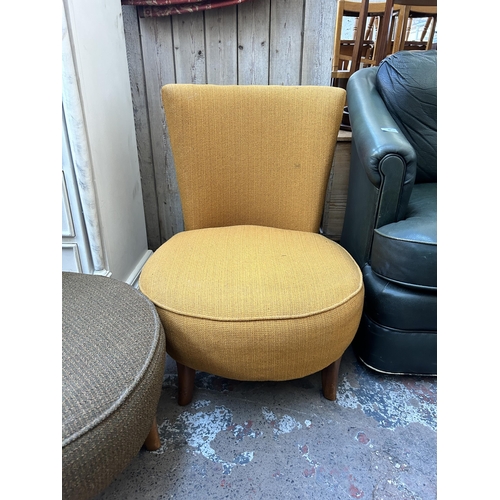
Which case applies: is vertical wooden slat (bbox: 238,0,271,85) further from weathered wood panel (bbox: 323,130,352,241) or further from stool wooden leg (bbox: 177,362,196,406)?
stool wooden leg (bbox: 177,362,196,406)

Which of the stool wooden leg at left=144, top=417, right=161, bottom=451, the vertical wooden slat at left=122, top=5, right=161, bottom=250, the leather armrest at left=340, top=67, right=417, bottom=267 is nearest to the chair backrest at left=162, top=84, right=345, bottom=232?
the leather armrest at left=340, top=67, right=417, bottom=267

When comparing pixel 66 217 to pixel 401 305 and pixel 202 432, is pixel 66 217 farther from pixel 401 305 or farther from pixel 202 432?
pixel 401 305

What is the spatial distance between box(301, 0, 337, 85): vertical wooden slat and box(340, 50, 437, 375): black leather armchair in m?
0.16

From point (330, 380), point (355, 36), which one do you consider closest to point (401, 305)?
point (330, 380)

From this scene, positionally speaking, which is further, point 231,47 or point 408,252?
point 231,47

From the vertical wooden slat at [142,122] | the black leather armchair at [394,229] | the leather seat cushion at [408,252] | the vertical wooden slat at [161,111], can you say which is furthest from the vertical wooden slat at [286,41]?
the leather seat cushion at [408,252]

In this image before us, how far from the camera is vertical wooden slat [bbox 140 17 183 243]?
4.39 feet

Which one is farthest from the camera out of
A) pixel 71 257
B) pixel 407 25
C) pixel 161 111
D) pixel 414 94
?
pixel 407 25

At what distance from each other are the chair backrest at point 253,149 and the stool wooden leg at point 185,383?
18.8 inches

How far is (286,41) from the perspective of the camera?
1.33m

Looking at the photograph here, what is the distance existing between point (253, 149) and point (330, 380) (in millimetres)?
730

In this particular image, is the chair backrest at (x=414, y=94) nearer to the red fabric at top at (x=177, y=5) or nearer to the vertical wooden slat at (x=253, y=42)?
the vertical wooden slat at (x=253, y=42)
